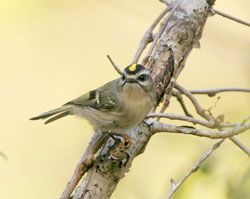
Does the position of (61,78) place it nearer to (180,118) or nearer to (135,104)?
(135,104)

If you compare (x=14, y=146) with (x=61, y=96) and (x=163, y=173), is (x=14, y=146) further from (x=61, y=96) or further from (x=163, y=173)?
(x=163, y=173)

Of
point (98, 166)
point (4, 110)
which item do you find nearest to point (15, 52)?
point (4, 110)

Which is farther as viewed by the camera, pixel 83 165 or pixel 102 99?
pixel 102 99

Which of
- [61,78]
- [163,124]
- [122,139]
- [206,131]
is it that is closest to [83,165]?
[122,139]

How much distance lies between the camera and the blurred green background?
342cm

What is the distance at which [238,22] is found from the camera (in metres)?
2.41

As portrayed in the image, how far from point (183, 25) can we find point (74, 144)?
1.32m

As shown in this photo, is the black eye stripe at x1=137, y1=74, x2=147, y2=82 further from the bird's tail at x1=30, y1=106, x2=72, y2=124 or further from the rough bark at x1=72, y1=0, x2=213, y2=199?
Result: the bird's tail at x1=30, y1=106, x2=72, y2=124

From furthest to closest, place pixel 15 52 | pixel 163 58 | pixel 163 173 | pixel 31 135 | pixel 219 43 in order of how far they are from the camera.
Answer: pixel 15 52 → pixel 31 135 → pixel 163 173 → pixel 163 58 → pixel 219 43

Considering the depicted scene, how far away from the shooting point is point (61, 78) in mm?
4219

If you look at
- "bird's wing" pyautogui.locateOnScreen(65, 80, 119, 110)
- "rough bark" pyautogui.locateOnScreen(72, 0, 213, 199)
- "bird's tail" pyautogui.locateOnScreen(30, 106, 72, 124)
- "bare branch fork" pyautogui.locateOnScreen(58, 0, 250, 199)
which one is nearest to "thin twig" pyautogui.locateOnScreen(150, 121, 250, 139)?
"bare branch fork" pyautogui.locateOnScreen(58, 0, 250, 199)

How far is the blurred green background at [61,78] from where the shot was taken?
3.42 metres

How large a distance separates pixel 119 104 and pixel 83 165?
0.50m

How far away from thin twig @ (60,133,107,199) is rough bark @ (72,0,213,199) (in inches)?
0.8
